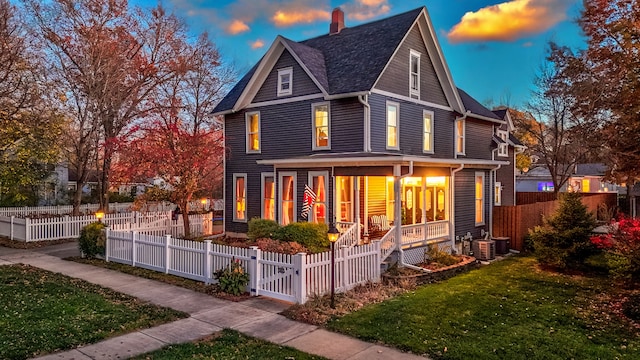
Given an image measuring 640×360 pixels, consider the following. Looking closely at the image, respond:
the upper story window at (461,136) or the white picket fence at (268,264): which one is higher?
the upper story window at (461,136)

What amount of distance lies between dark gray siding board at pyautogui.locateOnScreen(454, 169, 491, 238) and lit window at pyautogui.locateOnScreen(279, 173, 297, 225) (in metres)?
6.62

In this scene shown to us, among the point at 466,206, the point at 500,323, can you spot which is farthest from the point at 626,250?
the point at 466,206

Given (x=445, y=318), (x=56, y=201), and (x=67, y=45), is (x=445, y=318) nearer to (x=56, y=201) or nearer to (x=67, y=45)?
(x=67, y=45)

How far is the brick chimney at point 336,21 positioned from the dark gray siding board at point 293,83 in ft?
11.7

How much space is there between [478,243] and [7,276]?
15182mm

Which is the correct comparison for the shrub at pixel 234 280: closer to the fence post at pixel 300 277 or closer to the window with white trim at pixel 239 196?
the fence post at pixel 300 277

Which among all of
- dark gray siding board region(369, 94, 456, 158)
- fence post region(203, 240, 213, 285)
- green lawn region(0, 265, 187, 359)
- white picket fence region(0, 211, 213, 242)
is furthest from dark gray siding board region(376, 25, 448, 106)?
green lawn region(0, 265, 187, 359)

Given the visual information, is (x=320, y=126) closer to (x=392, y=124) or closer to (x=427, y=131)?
(x=392, y=124)

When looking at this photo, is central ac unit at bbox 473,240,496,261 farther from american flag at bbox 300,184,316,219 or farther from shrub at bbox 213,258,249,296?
shrub at bbox 213,258,249,296

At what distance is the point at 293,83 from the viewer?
17.0 m

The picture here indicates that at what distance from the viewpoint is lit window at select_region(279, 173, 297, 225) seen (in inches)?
664

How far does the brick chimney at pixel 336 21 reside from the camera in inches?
771

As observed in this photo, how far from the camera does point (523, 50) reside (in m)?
31.5

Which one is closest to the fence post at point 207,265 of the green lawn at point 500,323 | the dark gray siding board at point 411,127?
the green lawn at point 500,323
